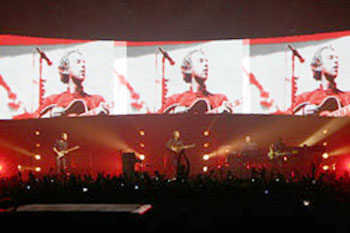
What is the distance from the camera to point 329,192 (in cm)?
663

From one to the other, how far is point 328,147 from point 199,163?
3.51 meters

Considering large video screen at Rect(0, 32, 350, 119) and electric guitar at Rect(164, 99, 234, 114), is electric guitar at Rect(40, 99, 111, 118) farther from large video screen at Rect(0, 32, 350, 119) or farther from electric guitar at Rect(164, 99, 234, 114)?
electric guitar at Rect(164, 99, 234, 114)

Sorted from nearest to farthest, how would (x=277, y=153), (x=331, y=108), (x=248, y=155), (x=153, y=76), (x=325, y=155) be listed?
(x=248, y=155)
(x=277, y=153)
(x=325, y=155)
(x=331, y=108)
(x=153, y=76)

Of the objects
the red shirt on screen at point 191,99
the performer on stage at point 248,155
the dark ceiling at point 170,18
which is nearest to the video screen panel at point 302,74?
the dark ceiling at point 170,18

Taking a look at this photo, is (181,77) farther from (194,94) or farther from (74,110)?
(74,110)

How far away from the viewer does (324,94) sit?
12.7m

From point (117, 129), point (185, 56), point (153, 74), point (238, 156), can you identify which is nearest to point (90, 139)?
point (117, 129)

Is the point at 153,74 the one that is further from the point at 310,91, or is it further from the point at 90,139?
the point at 310,91

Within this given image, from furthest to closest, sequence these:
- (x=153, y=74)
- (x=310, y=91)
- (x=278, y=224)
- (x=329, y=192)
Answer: (x=153, y=74), (x=310, y=91), (x=329, y=192), (x=278, y=224)

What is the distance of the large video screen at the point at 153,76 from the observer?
1316cm

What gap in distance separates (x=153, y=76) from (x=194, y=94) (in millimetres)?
1279

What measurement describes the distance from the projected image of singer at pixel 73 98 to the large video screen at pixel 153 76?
0.03 m

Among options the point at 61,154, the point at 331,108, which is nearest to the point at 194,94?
the point at 331,108

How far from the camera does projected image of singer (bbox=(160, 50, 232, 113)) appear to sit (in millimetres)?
13359
